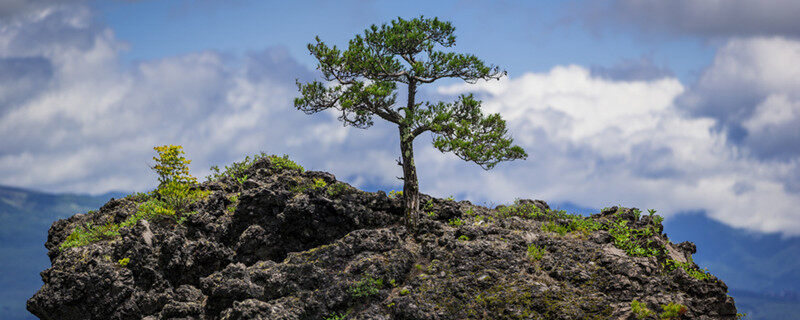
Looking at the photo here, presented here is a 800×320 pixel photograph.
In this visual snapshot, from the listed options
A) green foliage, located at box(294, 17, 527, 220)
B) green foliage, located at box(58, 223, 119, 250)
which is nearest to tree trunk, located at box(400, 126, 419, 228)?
green foliage, located at box(294, 17, 527, 220)

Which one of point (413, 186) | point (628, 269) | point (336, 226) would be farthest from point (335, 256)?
point (628, 269)

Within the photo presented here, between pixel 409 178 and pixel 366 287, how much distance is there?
5.33m

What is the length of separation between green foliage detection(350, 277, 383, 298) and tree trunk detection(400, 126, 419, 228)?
382 cm

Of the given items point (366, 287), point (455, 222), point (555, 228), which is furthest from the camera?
point (555, 228)

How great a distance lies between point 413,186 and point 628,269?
28.6 ft

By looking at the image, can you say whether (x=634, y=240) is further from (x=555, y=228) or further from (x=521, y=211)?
(x=521, y=211)

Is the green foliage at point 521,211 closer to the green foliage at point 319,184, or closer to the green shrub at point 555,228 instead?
the green shrub at point 555,228

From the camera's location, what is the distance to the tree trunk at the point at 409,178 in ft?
76.3

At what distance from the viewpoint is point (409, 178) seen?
2333 centimetres

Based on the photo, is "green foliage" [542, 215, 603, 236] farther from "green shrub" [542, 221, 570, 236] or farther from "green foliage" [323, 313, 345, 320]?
"green foliage" [323, 313, 345, 320]

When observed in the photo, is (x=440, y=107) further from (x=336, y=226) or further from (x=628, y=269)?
(x=628, y=269)

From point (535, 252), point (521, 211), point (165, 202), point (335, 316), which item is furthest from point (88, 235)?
point (521, 211)

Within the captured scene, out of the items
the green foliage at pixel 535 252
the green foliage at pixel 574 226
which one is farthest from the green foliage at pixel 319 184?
the green foliage at pixel 574 226

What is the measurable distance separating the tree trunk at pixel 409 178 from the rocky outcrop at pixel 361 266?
2.35 feet
